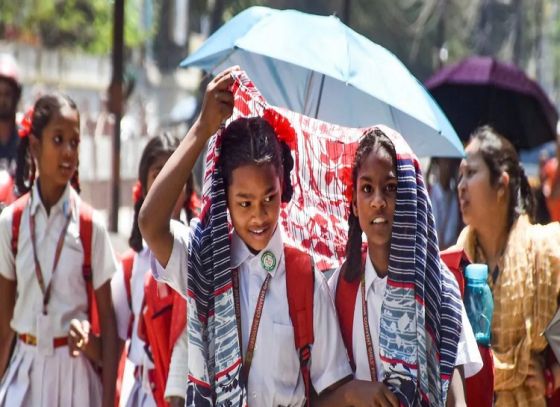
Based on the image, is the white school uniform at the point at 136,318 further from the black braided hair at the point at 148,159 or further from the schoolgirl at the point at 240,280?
the schoolgirl at the point at 240,280

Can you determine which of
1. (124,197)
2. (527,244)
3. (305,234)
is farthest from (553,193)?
(124,197)

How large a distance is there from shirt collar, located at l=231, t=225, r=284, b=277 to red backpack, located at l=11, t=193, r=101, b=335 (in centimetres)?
134

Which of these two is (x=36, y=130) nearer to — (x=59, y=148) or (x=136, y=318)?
(x=59, y=148)

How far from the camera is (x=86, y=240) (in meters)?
4.71

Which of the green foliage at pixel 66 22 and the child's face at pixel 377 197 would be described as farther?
the green foliage at pixel 66 22

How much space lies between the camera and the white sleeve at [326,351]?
3.42 m

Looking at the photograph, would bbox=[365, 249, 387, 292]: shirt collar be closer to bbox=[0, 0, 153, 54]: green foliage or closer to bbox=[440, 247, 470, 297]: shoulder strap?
bbox=[440, 247, 470, 297]: shoulder strap

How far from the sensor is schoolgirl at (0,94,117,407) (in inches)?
183

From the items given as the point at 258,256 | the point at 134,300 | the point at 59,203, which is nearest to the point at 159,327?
the point at 134,300

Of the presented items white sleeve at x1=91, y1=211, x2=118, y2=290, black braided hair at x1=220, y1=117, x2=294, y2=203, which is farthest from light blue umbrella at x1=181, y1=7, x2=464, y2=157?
black braided hair at x1=220, y1=117, x2=294, y2=203

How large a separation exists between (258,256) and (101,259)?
1387mm

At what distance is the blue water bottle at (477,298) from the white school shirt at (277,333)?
77 centimetres

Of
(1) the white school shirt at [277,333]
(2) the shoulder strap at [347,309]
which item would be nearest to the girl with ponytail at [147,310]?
(1) the white school shirt at [277,333]

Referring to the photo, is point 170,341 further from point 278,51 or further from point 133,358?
point 278,51
